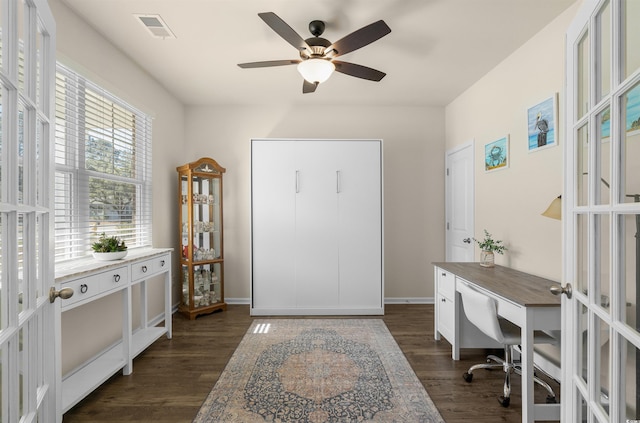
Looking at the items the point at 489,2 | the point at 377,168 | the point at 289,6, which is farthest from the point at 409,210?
the point at 289,6

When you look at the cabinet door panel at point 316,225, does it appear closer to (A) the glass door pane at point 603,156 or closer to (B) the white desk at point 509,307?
(B) the white desk at point 509,307

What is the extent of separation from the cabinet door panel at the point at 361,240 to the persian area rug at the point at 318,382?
1.92ft

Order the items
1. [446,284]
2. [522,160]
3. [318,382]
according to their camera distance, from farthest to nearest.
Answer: [446,284]
[522,160]
[318,382]

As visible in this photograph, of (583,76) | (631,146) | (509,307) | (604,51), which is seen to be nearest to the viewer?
(631,146)

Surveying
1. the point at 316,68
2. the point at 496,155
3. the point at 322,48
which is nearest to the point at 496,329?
the point at 496,155

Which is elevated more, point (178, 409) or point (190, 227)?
point (190, 227)

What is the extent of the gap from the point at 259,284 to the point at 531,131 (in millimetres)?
3059

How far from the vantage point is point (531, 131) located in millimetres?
2697

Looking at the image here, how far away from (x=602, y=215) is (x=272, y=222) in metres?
3.20

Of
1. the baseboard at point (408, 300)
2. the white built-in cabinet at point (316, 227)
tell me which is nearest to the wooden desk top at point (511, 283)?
the white built-in cabinet at point (316, 227)

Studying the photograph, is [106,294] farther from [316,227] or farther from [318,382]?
[316,227]

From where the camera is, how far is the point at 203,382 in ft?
7.84

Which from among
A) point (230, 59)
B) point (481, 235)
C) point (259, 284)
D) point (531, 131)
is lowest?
point (259, 284)

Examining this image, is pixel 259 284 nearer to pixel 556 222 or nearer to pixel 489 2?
pixel 556 222
